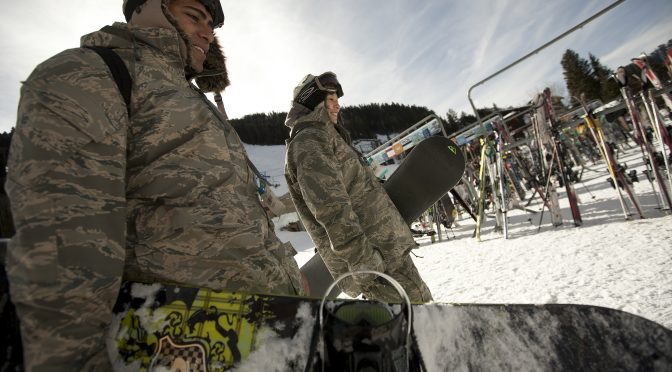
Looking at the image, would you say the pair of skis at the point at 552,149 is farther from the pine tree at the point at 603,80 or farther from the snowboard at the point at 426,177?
the pine tree at the point at 603,80

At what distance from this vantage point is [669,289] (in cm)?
240

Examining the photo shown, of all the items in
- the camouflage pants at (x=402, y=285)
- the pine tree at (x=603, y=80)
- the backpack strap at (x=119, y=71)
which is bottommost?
the camouflage pants at (x=402, y=285)

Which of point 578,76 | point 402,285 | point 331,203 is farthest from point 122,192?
point 578,76

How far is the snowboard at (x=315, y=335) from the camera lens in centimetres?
91

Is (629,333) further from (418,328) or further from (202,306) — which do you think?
(202,306)

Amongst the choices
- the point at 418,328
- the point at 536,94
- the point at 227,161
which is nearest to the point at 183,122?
the point at 227,161

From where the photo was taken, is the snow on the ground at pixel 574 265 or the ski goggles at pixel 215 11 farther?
the snow on the ground at pixel 574 265

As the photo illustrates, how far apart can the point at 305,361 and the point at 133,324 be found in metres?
0.56

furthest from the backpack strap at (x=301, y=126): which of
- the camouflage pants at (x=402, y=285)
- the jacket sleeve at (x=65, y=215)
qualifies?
the jacket sleeve at (x=65, y=215)

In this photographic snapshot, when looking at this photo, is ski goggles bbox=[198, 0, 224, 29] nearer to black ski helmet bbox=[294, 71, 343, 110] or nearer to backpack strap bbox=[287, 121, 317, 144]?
backpack strap bbox=[287, 121, 317, 144]

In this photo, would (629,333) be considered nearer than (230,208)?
Yes

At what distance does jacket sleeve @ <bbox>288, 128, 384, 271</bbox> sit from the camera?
1985 millimetres

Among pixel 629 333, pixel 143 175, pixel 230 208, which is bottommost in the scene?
pixel 629 333

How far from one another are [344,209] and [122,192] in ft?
4.45
